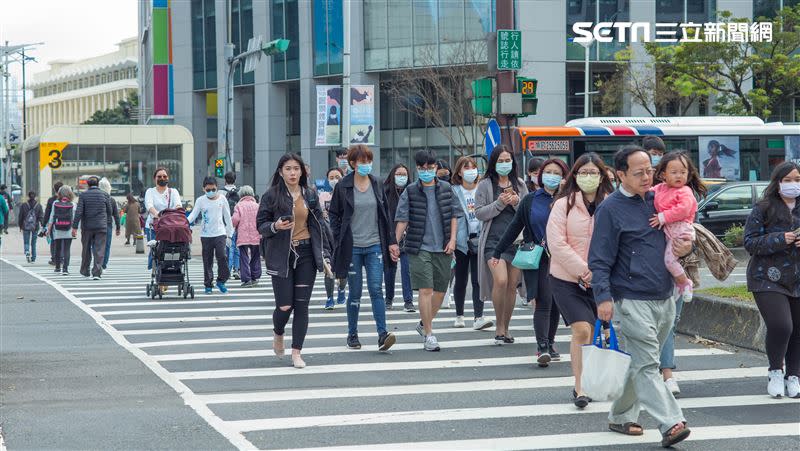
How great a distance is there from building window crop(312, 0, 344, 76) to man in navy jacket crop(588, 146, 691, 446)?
155 feet

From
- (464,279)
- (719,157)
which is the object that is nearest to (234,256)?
(464,279)

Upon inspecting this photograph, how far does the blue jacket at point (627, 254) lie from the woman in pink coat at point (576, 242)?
41.8 inches

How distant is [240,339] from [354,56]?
1654 inches

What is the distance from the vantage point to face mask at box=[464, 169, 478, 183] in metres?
12.6

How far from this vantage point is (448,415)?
8.10 metres

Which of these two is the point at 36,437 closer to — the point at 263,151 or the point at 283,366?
the point at 283,366

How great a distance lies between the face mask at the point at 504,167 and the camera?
37.8 feet

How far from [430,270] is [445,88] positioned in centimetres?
3879

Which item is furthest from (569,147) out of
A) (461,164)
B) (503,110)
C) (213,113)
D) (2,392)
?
(213,113)

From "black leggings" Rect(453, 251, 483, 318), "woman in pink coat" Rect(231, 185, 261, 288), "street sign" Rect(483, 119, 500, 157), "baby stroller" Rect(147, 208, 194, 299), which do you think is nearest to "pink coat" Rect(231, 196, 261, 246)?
"woman in pink coat" Rect(231, 185, 261, 288)

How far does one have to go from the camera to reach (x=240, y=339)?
12516 mm

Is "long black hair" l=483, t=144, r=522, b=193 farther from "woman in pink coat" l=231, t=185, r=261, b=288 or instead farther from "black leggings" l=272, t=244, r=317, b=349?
"woman in pink coat" l=231, t=185, r=261, b=288

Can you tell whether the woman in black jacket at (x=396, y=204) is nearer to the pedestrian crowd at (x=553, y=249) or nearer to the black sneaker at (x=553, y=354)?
the pedestrian crowd at (x=553, y=249)

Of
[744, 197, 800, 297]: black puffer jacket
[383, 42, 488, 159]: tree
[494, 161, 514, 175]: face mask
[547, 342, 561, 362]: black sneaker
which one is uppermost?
[383, 42, 488, 159]: tree
